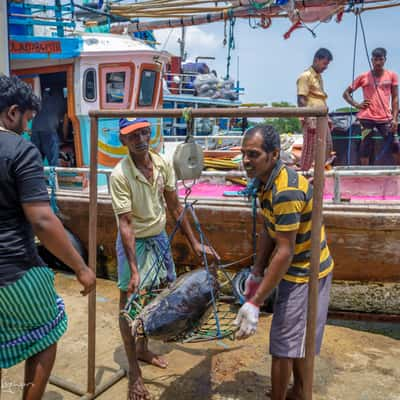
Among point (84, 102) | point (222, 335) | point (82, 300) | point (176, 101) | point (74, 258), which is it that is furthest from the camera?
point (176, 101)

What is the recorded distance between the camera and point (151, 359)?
3.54m

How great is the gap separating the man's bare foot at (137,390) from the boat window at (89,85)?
4.22 metres

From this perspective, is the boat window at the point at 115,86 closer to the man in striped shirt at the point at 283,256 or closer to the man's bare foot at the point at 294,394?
the man in striped shirt at the point at 283,256

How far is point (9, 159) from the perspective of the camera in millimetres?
1922

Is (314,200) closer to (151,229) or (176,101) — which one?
(151,229)

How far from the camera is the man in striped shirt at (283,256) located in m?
2.31

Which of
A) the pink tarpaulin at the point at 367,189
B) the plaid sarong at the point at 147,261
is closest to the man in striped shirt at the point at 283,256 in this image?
the plaid sarong at the point at 147,261

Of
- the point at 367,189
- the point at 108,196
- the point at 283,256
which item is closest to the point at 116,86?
the point at 108,196

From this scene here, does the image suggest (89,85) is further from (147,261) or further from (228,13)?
(147,261)

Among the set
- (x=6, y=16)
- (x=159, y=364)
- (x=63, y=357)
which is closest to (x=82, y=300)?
(x=63, y=357)

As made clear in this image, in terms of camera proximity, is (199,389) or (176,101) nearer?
(199,389)

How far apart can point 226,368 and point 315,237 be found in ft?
5.58

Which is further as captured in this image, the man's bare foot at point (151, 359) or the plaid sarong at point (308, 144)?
the plaid sarong at point (308, 144)

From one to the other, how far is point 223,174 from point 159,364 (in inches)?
80.5
